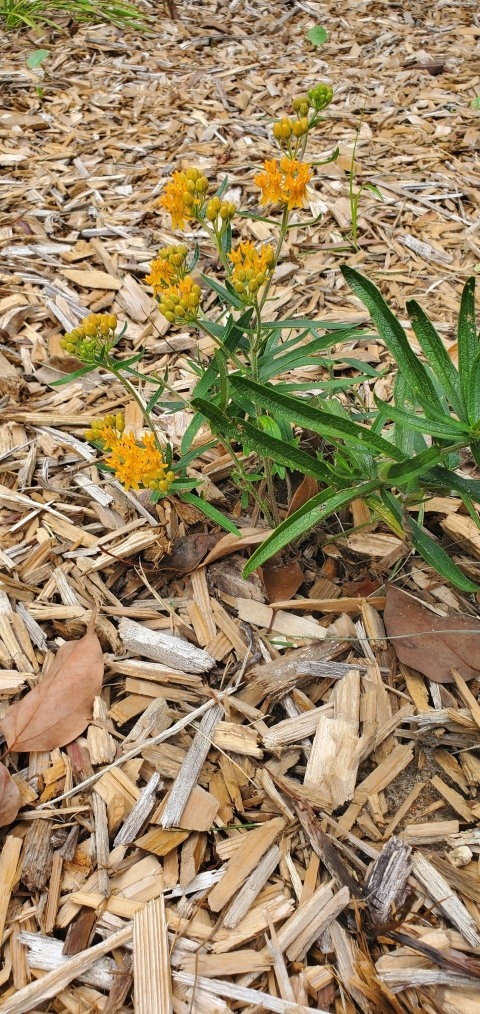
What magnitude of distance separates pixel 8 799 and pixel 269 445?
108 cm

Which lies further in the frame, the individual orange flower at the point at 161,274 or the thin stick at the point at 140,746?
the individual orange flower at the point at 161,274

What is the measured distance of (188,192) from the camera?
186 centimetres

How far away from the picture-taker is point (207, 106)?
431cm

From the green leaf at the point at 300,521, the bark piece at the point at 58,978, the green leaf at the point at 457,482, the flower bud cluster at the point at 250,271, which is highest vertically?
the flower bud cluster at the point at 250,271

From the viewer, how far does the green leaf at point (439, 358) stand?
165cm

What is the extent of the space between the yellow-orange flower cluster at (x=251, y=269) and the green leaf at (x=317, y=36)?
13.3ft

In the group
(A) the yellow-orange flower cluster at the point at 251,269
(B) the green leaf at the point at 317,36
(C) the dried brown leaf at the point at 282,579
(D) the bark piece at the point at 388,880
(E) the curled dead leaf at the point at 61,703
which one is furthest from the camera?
(B) the green leaf at the point at 317,36

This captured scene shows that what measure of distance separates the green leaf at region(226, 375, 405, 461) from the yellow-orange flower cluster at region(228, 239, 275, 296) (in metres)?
0.24

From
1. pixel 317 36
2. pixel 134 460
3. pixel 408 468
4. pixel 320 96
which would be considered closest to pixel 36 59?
pixel 317 36

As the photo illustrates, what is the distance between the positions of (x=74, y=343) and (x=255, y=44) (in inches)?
164

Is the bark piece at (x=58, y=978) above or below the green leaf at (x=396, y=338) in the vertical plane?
below

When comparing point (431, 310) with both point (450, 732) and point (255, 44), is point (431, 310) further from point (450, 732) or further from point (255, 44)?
point (255, 44)

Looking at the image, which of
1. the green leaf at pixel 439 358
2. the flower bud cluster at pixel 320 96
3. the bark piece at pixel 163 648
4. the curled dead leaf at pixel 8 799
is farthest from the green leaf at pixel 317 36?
the curled dead leaf at pixel 8 799

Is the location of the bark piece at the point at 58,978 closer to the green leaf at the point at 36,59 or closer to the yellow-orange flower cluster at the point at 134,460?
the yellow-orange flower cluster at the point at 134,460
